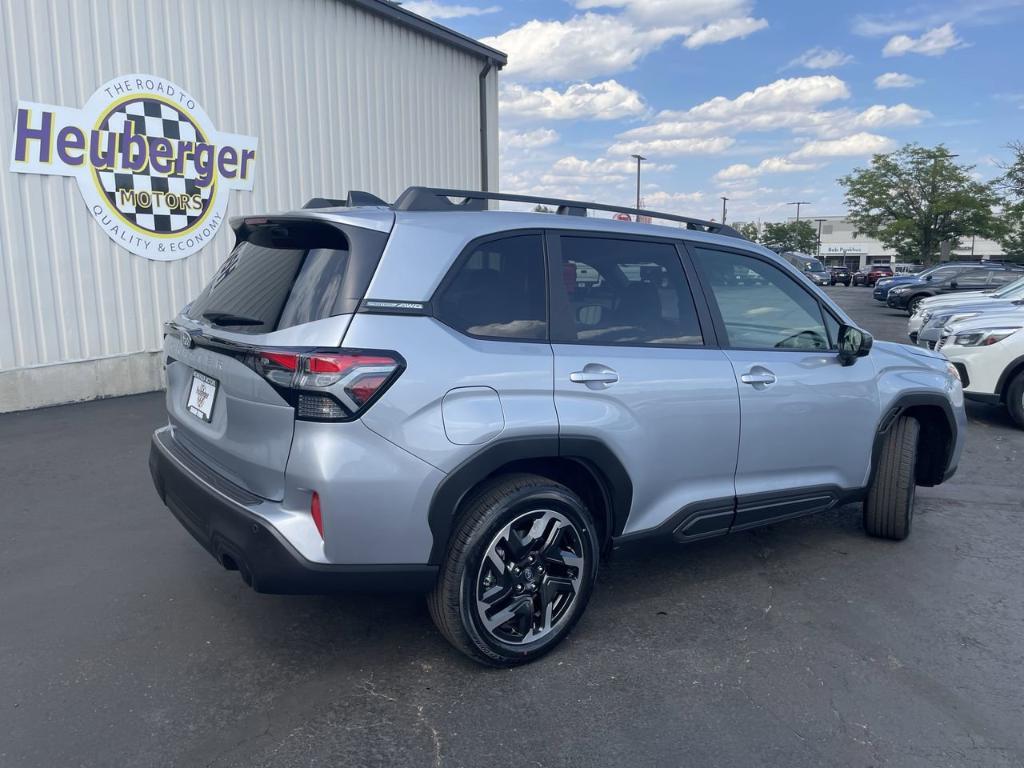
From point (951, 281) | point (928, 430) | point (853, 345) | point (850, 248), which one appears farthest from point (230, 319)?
point (850, 248)

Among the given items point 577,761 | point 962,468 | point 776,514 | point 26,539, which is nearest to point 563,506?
point 577,761

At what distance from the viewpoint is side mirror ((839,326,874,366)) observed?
3932 millimetres

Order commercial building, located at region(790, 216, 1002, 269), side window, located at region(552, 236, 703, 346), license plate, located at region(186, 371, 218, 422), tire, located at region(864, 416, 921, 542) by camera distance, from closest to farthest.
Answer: license plate, located at region(186, 371, 218, 422) < side window, located at region(552, 236, 703, 346) < tire, located at region(864, 416, 921, 542) < commercial building, located at region(790, 216, 1002, 269)

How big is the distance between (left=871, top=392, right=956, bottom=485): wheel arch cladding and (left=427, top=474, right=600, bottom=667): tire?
2055 millimetres

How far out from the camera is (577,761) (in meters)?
2.46

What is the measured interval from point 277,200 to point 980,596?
9.01 m

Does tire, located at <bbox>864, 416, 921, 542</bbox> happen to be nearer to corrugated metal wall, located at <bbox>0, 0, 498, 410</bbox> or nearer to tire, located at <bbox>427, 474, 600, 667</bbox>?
tire, located at <bbox>427, 474, 600, 667</bbox>

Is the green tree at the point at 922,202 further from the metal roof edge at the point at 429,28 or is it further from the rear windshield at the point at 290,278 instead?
the rear windshield at the point at 290,278

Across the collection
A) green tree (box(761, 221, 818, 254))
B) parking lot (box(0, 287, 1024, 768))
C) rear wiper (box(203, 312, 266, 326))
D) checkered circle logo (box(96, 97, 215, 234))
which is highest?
green tree (box(761, 221, 818, 254))

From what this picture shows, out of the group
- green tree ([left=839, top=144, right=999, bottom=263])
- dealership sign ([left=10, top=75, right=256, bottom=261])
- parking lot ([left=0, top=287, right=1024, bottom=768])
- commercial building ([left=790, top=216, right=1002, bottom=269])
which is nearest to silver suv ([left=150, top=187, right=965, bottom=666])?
parking lot ([left=0, top=287, right=1024, bottom=768])

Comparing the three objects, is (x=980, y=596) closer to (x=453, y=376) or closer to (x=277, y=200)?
(x=453, y=376)

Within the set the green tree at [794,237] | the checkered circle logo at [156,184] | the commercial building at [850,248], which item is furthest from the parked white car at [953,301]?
the commercial building at [850,248]

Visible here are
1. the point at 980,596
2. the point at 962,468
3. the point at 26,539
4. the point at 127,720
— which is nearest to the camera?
the point at 127,720

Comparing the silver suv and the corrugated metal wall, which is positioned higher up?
the corrugated metal wall
